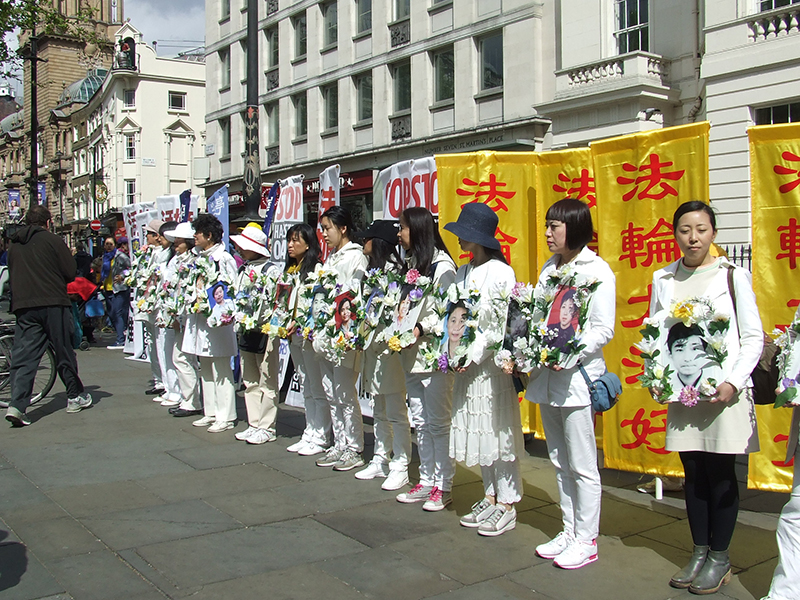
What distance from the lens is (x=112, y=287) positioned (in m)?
14.3

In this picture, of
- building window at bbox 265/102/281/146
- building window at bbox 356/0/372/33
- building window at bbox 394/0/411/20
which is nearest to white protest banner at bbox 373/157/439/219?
building window at bbox 394/0/411/20

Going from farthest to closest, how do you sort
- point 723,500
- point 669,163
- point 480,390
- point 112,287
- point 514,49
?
point 514,49, point 112,287, point 669,163, point 480,390, point 723,500

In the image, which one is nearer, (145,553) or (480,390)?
Result: (145,553)

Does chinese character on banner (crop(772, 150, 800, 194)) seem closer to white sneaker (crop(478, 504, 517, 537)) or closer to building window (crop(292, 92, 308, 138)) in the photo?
white sneaker (crop(478, 504, 517, 537))

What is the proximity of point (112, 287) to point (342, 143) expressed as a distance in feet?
52.4

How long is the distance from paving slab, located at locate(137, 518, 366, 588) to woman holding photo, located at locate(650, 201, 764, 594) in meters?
1.82

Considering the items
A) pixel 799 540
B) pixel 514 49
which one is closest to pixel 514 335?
pixel 799 540

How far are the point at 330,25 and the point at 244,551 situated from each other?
28.7 metres

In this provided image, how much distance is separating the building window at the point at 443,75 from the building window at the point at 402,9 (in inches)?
90.3

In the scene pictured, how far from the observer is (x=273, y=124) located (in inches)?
1320

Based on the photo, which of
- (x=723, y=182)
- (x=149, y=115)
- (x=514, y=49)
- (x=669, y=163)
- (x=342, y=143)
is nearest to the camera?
(x=669, y=163)

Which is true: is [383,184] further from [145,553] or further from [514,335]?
[145,553]

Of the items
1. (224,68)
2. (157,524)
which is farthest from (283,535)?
(224,68)

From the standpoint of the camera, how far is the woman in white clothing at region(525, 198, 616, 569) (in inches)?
158
